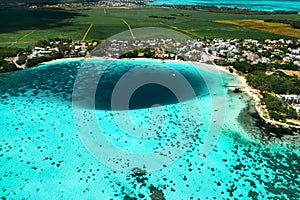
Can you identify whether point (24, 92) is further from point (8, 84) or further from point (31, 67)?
point (31, 67)

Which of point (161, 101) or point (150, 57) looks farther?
point (150, 57)

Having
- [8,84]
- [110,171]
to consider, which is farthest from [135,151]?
[8,84]

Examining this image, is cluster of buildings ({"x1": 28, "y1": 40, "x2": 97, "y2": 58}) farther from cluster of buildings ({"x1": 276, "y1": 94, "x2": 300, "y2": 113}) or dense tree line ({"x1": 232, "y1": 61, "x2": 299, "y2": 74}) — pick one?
cluster of buildings ({"x1": 276, "y1": 94, "x2": 300, "y2": 113})

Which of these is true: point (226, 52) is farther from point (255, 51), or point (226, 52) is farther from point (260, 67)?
point (260, 67)

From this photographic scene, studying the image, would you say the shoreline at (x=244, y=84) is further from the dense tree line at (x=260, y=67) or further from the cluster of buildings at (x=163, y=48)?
the cluster of buildings at (x=163, y=48)

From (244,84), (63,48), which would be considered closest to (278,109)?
(244,84)

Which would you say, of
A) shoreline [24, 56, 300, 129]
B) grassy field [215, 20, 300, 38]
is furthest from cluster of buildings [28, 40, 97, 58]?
grassy field [215, 20, 300, 38]

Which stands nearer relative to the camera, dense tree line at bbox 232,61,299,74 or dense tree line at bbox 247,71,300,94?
dense tree line at bbox 247,71,300,94
